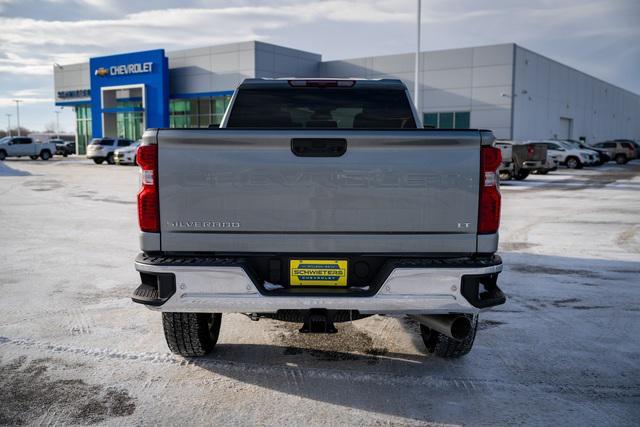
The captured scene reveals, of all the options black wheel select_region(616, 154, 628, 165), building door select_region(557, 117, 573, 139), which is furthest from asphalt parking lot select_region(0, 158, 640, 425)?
building door select_region(557, 117, 573, 139)

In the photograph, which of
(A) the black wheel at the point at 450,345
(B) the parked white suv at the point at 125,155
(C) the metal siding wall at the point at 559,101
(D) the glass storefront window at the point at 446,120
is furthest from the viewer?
(D) the glass storefront window at the point at 446,120

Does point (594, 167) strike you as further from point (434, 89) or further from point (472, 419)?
point (472, 419)

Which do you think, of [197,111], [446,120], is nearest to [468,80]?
[446,120]

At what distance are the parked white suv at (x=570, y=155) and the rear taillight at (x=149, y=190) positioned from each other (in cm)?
3422

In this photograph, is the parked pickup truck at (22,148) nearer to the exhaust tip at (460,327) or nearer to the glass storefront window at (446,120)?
the glass storefront window at (446,120)

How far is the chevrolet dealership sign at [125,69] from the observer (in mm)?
48875

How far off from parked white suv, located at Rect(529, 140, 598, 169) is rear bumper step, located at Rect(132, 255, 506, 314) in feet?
110

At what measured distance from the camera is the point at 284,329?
5.21 meters

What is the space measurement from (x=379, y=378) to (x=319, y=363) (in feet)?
1.72

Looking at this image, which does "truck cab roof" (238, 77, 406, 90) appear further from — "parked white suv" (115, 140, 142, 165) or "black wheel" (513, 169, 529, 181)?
"parked white suv" (115, 140, 142, 165)

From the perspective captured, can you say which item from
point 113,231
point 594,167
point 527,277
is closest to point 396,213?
point 527,277

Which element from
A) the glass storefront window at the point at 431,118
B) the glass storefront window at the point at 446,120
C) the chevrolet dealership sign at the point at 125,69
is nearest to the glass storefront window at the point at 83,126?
the chevrolet dealership sign at the point at 125,69

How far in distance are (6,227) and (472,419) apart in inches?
416

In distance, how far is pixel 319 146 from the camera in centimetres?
351
